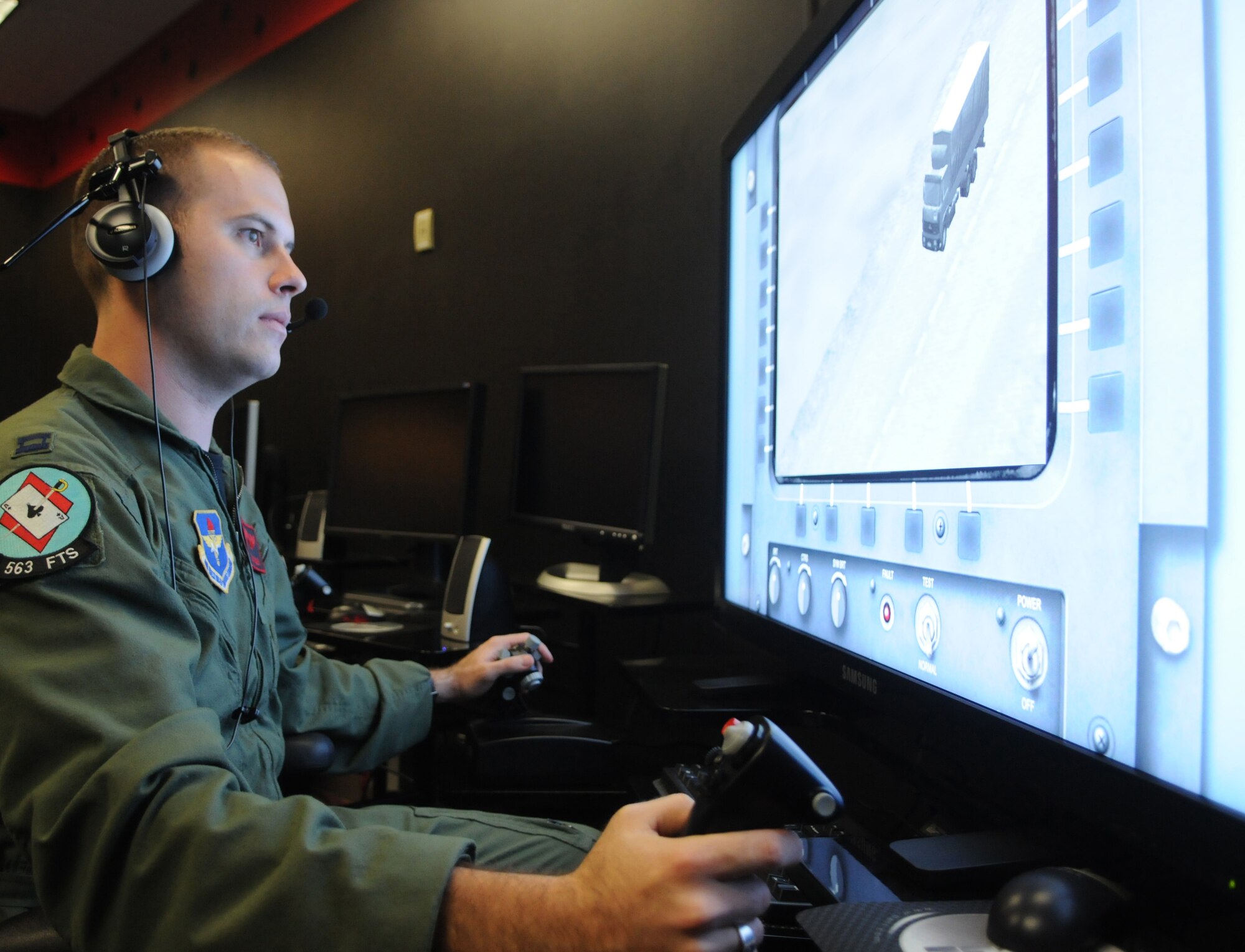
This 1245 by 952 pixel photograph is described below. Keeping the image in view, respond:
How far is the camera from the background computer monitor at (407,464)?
1934 millimetres

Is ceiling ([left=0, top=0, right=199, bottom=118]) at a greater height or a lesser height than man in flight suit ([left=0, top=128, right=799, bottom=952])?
greater

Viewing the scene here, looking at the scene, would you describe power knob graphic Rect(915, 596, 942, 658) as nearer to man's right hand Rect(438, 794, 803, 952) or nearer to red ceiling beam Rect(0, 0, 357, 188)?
man's right hand Rect(438, 794, 803, 952)

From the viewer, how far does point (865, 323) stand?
86cm

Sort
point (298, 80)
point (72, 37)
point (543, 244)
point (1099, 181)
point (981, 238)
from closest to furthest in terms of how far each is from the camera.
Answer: point (1099, 181) < point (981, 238) < point (543, 244) < point (298, 80) < point (72, 37)

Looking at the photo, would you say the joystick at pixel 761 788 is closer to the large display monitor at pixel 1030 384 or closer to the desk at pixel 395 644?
the large display monitor at pixel 1030 384

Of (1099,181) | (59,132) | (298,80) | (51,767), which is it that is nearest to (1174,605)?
(1099,181)

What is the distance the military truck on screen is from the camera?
687 millimetres

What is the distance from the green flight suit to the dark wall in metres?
0.84

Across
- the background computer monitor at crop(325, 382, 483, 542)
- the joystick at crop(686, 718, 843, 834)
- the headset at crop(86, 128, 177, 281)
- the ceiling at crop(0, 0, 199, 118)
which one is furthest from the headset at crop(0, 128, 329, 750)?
the ceiling at crop(0, 0, 199, 118)

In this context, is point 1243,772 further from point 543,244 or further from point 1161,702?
point 543,244

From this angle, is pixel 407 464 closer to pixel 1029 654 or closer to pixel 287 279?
pixel 287 279

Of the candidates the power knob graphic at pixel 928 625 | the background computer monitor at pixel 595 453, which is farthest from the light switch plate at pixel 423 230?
the power knob graphic at pixel 928 625

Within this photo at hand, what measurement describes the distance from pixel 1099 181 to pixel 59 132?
19.1 feet

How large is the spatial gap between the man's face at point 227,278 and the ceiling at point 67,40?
11.0 feet
